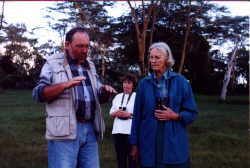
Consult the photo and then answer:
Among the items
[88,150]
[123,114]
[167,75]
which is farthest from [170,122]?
[123,114]

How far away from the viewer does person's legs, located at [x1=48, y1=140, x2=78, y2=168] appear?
3.43 metres

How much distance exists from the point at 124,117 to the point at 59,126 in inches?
106

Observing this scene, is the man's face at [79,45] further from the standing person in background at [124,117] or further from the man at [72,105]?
the standing person in background at [124,117]

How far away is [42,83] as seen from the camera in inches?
135

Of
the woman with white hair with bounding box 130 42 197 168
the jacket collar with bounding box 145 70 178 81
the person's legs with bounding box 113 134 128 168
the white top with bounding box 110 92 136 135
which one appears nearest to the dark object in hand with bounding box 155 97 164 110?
the woman with white hair with bounding box 130 42 197 168

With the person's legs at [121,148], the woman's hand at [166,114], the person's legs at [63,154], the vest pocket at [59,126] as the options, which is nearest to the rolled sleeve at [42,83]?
the vest pocket at [59,126]

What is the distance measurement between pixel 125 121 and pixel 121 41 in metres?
18.7

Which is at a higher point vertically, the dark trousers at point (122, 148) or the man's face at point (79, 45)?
the man's face at point (79, 45)

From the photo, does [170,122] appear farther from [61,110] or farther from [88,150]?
[61,110]

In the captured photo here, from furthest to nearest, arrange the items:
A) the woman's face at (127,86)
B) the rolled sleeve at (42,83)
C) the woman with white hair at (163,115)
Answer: the woman's face at (127,86) → the woman with white hair at (163,115) → the rolled sleeve at (42,83)

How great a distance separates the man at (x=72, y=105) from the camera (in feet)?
11.2

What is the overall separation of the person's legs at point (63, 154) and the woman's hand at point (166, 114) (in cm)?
70

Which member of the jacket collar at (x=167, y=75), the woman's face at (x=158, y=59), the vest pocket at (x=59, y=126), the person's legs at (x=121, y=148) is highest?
the woman's face at (x=158, y=59)

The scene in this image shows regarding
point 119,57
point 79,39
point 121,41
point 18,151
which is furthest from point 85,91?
point 119,57
